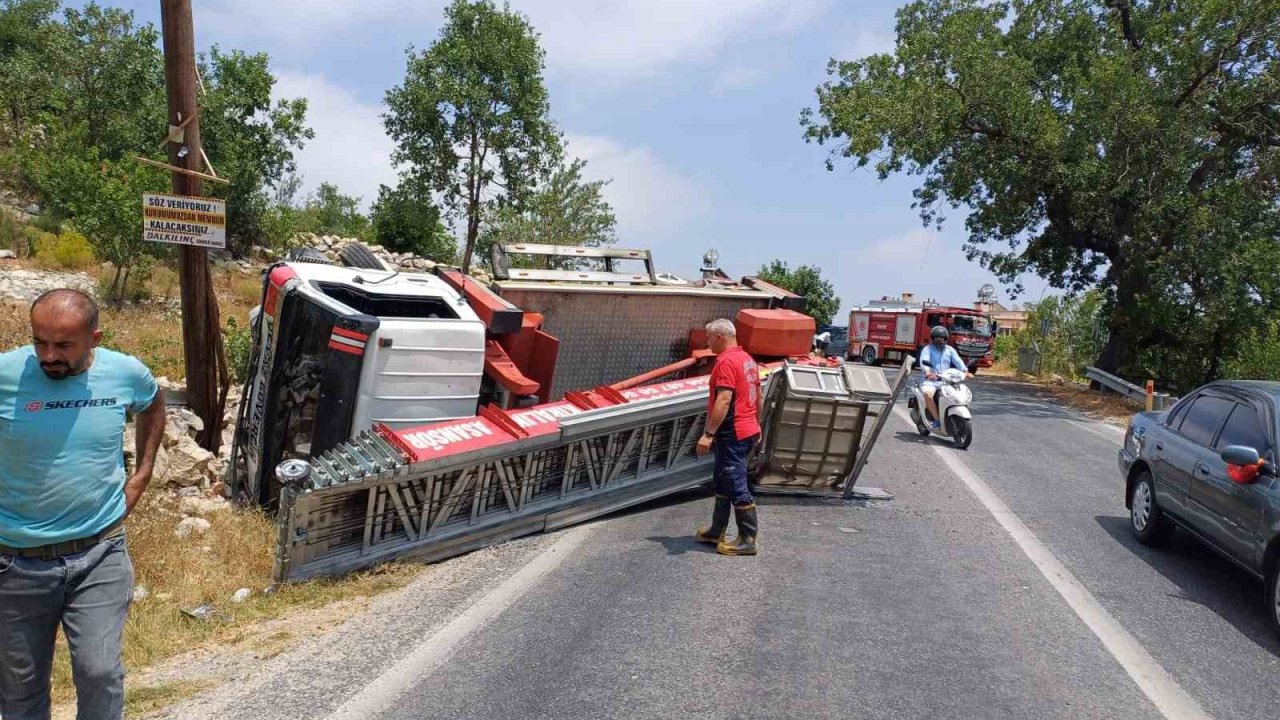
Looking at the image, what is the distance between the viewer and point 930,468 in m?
10.1

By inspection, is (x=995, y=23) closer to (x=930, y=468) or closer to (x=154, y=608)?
(x=930, y=468)

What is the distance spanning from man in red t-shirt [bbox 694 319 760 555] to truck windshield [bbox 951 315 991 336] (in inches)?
1162

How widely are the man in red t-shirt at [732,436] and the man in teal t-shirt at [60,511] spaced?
387cm

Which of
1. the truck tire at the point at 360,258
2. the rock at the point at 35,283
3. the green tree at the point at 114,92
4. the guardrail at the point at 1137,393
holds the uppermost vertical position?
the green tree at the point at 114,92

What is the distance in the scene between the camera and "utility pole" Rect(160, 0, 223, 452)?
828 centimetres

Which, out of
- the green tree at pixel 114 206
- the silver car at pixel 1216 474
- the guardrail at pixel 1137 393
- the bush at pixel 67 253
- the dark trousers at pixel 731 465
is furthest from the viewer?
the bush at pixel 67 253

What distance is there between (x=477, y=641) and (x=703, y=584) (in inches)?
61.4

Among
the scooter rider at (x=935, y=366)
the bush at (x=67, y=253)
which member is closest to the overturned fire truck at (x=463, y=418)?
the scooter rider at (x=935, y=366)

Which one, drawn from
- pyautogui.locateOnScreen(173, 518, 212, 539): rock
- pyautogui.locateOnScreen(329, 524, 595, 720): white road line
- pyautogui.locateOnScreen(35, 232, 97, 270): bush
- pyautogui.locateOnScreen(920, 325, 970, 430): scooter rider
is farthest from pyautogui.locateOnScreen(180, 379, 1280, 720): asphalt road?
pyautogui.locateOnScreen(35, 232, 97, 270): bush

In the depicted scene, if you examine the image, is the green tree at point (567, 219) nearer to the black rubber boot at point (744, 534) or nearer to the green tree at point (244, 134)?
the green tree at point (244, 134)

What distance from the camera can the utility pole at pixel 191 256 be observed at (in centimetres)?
828

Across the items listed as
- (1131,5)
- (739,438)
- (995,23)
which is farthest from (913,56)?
(739,438)

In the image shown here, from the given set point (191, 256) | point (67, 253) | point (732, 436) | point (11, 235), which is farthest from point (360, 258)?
point (11, 235)

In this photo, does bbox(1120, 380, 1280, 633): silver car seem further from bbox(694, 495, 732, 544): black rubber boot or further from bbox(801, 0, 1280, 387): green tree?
bbox(801, 0, 1280, 387): green tree
